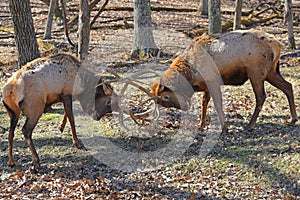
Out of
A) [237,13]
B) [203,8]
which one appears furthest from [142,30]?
[203,8]

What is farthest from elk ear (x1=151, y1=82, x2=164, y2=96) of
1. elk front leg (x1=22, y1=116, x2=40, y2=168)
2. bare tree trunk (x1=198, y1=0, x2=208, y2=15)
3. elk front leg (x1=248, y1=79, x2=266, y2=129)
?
bare tree trunk (x1=198, y1=0, x2=208, y2=15)

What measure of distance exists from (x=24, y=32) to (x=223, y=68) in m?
4.65

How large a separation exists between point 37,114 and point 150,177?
2153mm

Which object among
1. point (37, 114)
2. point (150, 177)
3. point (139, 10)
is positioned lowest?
point (150, 177)

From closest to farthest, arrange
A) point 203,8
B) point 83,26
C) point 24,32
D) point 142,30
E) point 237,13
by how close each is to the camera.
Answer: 1. point 24,32
2. point 83,26
3. point 142,30
4. point 237,13
5. point 203,8

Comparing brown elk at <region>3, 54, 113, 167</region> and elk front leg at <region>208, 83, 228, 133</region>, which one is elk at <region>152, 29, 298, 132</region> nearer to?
elk front leg at <region>208, 83, 228, 133</region>

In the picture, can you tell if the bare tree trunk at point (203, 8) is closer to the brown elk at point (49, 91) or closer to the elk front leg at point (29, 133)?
the brown elk at point (49, 91)

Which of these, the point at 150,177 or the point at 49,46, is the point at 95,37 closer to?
the point at 49,46

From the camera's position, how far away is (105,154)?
8.65 metres

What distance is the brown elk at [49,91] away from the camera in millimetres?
8047

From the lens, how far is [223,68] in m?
8.95

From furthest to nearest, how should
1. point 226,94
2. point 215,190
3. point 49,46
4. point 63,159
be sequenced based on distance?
1. point 49,46
2. point 226,94
3. point 63,159
4. point 215,190

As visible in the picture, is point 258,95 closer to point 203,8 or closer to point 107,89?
point 107,89

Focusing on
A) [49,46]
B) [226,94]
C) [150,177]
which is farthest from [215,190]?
[49,46]
